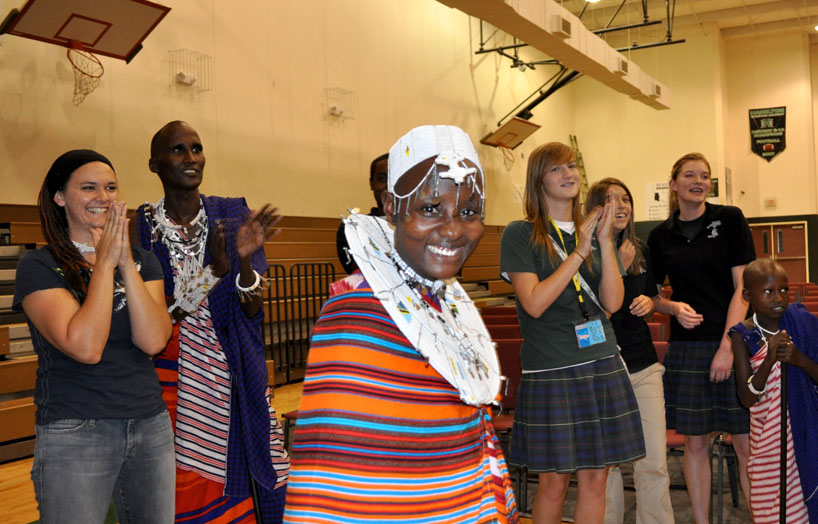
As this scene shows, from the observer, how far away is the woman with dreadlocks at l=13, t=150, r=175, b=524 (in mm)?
1961

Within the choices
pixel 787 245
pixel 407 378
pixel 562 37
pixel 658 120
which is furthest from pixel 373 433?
pixel 787 245

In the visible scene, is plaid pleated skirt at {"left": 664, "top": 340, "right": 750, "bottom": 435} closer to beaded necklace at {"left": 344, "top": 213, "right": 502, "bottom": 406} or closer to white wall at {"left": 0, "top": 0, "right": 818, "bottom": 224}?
beaded necklace at {"left": 344, "top": 213, "right": 502, "bottom": 406}

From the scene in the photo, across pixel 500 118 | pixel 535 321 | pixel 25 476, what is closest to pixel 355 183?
pixel 500 118

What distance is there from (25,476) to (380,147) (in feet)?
26.4

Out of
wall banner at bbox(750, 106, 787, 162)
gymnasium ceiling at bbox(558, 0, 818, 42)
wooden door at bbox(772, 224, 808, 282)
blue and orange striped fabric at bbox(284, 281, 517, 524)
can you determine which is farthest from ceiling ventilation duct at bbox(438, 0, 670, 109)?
blue and orange striped fabric at bbox(284, 281, 517, 524)

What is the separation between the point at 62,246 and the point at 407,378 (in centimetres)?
139

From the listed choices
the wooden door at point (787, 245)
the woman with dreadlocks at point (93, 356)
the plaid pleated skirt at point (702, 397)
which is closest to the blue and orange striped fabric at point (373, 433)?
the woman with dreadlocks at point (93, 356)

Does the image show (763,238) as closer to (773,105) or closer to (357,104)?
(773,105)

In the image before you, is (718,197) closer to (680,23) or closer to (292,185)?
(680,23)

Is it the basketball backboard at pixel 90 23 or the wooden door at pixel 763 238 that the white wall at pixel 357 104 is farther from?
the basketball backboard at pixel 90 23

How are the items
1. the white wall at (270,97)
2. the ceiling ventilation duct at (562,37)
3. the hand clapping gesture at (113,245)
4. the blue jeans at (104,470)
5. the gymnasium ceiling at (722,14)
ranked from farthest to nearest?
the gymnasium ceiling at (722,14)
the ceiling ventilation duct at (562,37)
the white wall at (270,97)
the hand clapping gesture at (113,245)
the blue jeans at (104,470)

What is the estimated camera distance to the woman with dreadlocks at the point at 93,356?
1.96m

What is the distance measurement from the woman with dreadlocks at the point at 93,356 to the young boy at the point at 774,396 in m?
2.34

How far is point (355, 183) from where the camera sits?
1170 cm
